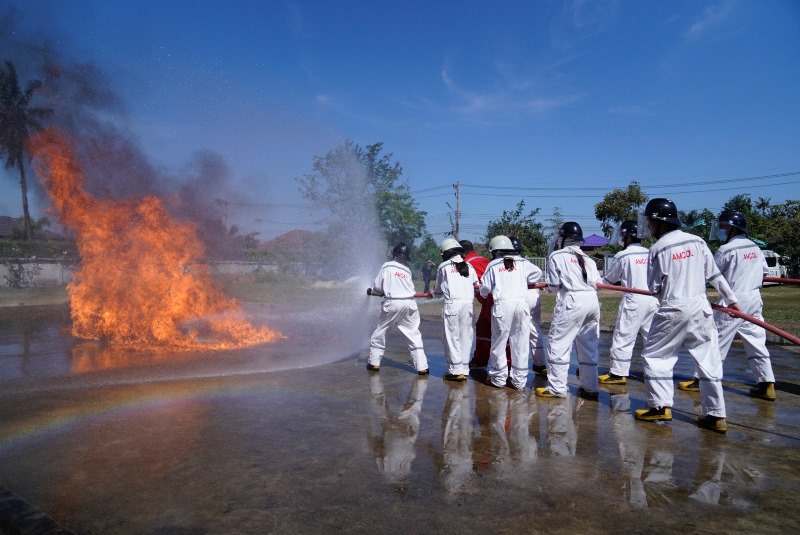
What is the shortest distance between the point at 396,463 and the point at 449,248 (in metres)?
3.95

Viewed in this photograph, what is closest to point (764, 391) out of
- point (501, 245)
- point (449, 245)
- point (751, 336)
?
point (751, 336)

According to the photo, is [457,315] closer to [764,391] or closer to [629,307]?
[629,307]

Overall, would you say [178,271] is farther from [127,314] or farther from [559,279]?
[559,279]

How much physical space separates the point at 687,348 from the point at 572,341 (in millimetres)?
1434

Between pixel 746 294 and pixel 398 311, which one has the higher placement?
pixel 746 294

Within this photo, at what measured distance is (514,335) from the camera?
683 centimetres

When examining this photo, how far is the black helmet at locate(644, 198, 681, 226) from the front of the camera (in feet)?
17.5

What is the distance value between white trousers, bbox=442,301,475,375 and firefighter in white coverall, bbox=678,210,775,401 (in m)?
3.15

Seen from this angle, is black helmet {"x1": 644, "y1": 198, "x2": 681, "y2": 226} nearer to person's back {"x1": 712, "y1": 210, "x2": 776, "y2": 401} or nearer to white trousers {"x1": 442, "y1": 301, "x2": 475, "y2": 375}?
person's back {"x1": 712, "y1": 210, "x2": 776, "y2": 401}

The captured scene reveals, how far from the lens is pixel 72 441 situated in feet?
15.1

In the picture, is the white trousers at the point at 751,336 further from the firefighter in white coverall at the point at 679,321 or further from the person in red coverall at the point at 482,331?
the person in red coverall at the point at 482,331

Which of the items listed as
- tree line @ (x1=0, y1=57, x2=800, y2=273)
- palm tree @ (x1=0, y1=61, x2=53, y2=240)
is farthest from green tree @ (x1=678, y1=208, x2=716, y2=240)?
palm tree @ (x1=0, y1=61, x2=53, y2=240)

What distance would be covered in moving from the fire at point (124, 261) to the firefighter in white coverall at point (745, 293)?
8097 mm

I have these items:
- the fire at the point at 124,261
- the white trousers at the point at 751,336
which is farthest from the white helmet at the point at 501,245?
the fire at the point at 124,261
